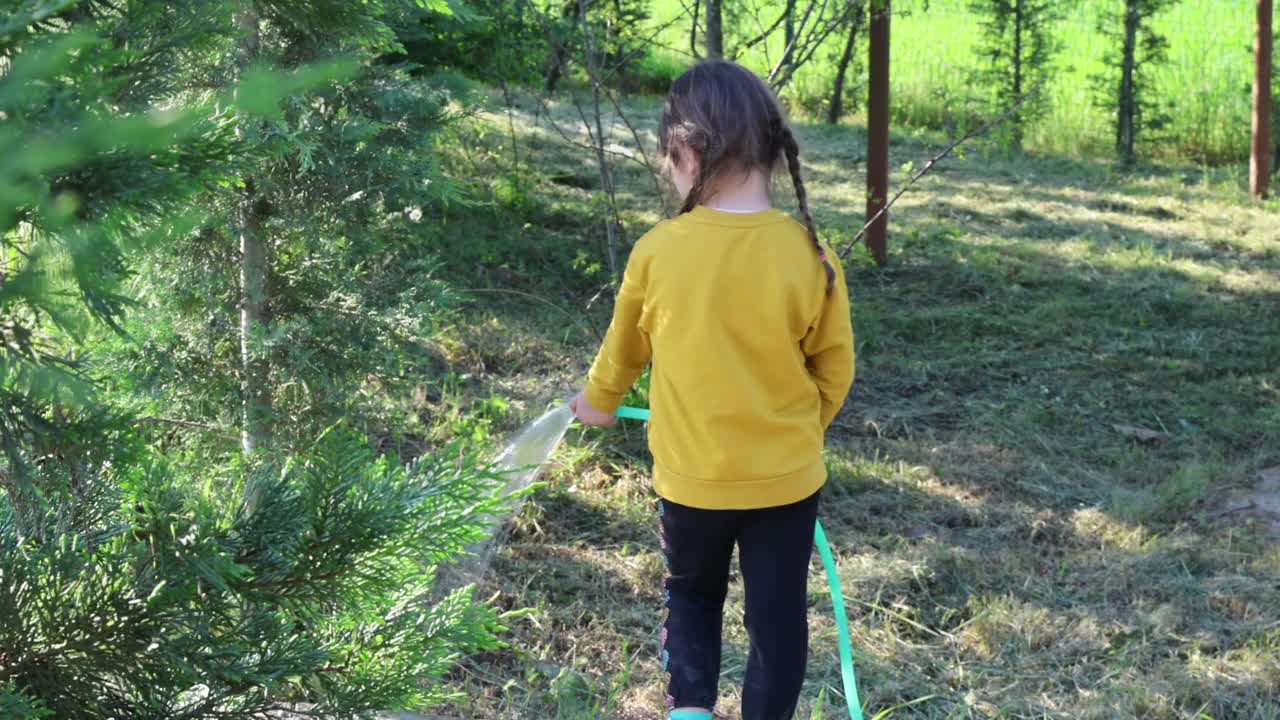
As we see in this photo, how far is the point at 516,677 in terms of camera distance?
9.29 feet

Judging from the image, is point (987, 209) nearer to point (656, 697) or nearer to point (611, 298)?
point (611, 298)

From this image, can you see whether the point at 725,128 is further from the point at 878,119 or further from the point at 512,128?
the point at 878,119

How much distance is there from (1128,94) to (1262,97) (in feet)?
3.99

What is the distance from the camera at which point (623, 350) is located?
2.28 meters

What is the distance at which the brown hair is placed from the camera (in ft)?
Answer: 6.93

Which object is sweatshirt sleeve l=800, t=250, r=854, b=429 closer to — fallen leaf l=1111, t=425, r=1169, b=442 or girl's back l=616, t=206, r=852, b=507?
girl's back l=616, t=206, r=852, b=507

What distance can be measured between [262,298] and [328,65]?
2.20 metres

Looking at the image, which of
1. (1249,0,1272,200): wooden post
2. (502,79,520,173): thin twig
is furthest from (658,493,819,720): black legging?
(1249,0,1272,200): wooden post

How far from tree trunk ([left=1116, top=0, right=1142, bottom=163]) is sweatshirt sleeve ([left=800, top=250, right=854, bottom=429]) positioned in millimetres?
7101

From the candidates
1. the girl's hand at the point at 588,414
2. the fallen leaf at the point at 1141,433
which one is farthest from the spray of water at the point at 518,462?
the fallen leaf at the point at 1141,433

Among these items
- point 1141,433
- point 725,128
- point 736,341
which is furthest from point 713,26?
point 736,341

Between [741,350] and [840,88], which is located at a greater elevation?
[840,88]

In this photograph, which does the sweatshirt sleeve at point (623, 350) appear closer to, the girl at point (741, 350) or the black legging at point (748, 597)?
the girl at point (741, 350)

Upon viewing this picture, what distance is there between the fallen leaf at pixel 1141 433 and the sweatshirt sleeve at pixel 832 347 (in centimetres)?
248
